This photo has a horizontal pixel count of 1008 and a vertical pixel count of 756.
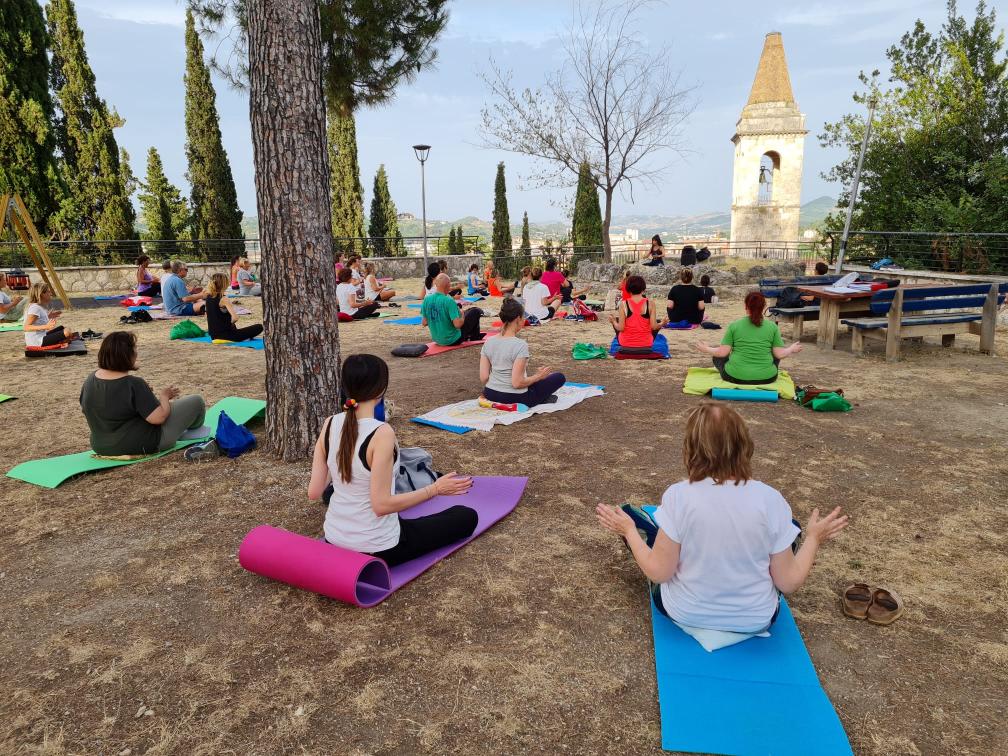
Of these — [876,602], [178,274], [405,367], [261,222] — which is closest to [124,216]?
[178,274]

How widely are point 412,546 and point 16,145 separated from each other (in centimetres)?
2111

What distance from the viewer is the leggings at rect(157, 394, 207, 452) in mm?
5234

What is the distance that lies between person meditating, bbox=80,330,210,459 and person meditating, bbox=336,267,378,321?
7653 millimetres

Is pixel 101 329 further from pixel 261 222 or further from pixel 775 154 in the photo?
pixel 775 154

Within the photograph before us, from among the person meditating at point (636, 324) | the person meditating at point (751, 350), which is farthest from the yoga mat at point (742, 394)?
the person meditating at point (636, 324)

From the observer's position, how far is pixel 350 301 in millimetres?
13047

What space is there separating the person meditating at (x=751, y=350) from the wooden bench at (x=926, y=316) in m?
2.42

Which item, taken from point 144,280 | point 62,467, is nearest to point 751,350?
point 62,467

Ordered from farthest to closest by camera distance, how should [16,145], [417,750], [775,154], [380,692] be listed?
[775,154], [16,145], [380,692], [417,750]

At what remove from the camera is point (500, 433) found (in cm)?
579

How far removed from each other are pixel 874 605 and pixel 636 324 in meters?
5.98

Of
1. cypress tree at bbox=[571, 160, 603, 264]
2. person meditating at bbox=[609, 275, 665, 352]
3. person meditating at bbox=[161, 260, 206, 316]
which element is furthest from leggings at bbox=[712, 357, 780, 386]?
cypress tree at bbox=[571, 160, 603, 264]

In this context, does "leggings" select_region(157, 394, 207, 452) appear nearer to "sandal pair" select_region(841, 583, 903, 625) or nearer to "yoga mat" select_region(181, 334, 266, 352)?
"yoga mat" select_region(181, 334, 266, 352)

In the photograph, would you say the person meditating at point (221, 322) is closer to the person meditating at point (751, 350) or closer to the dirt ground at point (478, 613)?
the dirt ground at point (478, 613)
